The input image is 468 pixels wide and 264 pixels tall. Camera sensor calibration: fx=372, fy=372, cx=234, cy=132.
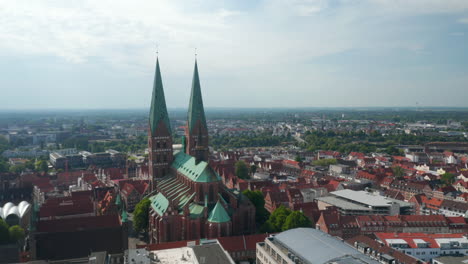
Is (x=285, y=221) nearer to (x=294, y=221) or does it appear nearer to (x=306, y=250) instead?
(x=294, y=221)

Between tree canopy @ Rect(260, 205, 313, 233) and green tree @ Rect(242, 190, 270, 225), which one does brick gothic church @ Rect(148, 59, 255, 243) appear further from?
green tree @ Rect(242, 190, 270, 225)

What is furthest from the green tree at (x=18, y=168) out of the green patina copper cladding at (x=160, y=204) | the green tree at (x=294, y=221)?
the green tree at (x=294, y=221)

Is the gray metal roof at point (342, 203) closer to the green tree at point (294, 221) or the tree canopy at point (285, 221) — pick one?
the tree canopy at point (285, 221)

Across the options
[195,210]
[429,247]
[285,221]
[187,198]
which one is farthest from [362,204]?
[187,198]

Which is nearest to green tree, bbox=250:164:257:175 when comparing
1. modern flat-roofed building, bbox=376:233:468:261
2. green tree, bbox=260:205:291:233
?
green tree, bbox=260:205:291:233

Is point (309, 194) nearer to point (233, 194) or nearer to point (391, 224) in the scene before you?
point (391, 224)

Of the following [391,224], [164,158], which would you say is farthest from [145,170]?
[391,224]
